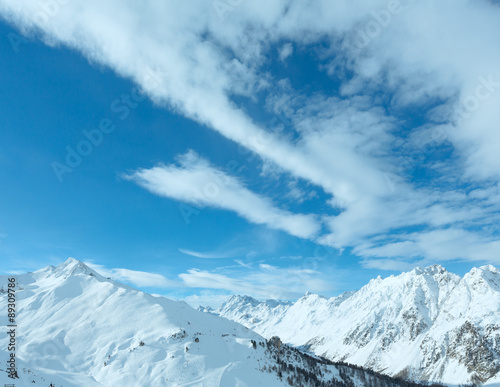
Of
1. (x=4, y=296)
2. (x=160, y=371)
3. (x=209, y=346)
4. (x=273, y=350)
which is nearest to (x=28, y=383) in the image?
(x=160, y=371)

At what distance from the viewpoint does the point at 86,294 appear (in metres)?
162

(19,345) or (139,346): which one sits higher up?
(139,346)

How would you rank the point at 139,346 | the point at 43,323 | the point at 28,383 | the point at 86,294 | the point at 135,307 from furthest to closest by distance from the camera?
the point at 86,294 < the point at 135,307 < the point at 43,323 < the point at 139,346 < the point at 28,383

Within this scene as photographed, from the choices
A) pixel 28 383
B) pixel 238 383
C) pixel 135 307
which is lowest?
pixel 28 383

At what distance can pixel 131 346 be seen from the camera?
4505 inches

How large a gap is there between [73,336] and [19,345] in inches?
698

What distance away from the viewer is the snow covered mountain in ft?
325

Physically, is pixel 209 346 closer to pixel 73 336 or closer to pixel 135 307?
pixel 135 307

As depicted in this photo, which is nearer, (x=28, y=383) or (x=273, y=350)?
(x=28, y=383)

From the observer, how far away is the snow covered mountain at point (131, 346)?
98.9 m

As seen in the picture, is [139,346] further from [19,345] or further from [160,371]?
[19,345]

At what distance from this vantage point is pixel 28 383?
55.2 metres

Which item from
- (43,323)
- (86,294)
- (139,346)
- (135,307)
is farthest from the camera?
(86,294)

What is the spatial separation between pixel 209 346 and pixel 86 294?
8328 cm
